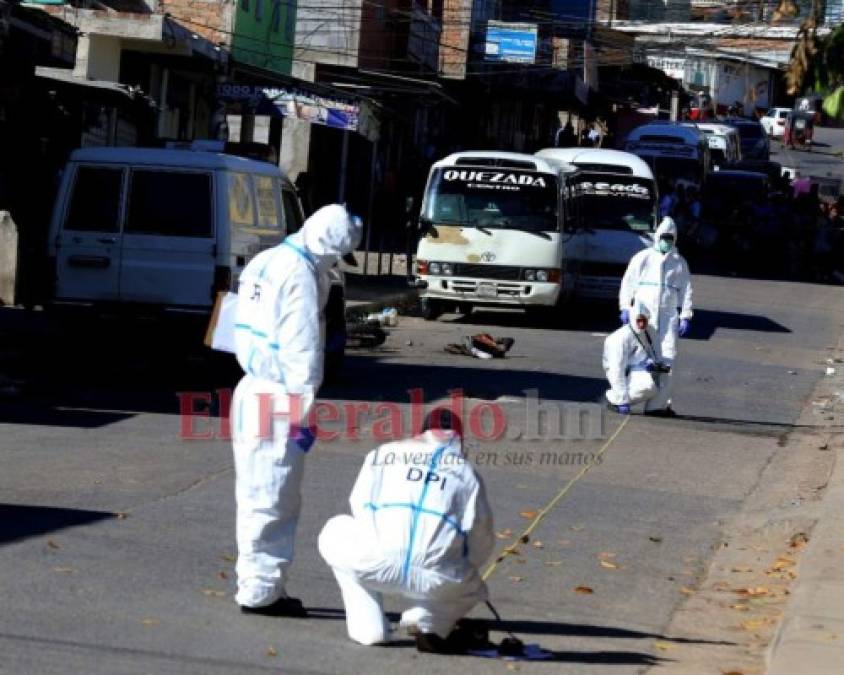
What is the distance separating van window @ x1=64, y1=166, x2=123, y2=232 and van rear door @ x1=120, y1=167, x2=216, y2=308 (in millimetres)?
140

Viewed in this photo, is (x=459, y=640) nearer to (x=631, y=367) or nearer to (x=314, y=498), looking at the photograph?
(x=314, y=498)

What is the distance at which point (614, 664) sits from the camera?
24.4 ft

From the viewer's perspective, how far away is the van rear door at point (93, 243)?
16312 mm

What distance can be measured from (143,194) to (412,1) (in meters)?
28.2

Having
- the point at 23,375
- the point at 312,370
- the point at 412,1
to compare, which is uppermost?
the point at 412,1

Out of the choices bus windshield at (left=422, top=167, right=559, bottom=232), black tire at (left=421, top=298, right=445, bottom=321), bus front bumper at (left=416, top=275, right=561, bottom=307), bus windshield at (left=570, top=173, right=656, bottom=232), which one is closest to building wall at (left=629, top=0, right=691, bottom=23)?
bus windshield at (left=570, top=173, right=656, bottom=232)

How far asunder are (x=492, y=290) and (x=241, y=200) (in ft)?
27.8

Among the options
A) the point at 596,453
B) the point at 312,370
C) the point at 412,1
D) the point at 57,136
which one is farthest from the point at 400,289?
the point at 312,370

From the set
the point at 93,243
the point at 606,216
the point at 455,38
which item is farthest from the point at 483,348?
the point at 455,38

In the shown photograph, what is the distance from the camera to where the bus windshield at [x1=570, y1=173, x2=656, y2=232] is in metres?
28.2

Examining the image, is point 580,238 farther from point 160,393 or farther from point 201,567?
point 201,567

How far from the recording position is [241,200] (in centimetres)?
1652

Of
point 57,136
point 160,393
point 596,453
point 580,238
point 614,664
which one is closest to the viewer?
point 614,664

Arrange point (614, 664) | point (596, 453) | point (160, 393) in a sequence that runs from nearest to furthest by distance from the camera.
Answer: point (614, 664), point (596, 453), point (160, 393)
